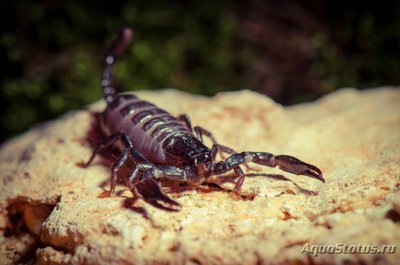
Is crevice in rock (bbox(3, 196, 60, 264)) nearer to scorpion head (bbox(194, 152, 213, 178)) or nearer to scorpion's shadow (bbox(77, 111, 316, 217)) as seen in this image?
scorpion's shadow (bbox(77, 111, 316, 217))

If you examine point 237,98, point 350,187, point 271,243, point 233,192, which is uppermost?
point 237,98

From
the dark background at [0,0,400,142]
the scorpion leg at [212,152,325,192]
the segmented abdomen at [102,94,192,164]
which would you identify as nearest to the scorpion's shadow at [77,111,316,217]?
the scorpion leg at [212,152,325,192]

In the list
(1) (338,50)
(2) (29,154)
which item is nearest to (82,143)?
(2) (29,154)

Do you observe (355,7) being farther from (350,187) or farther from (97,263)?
(97,263)

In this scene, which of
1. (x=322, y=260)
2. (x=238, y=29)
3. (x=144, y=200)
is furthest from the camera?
(x=238, y=29)

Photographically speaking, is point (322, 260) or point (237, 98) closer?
point (322, 260)

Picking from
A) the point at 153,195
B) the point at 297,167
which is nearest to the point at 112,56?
the point at 153,195
